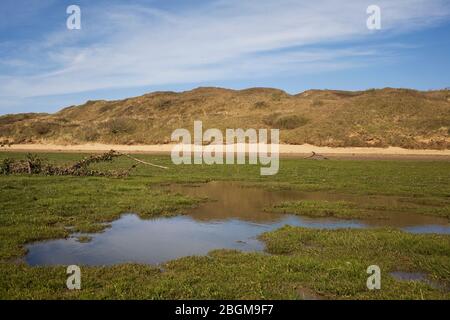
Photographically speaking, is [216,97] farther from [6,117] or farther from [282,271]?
[282,271]

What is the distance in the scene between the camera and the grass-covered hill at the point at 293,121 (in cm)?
7356

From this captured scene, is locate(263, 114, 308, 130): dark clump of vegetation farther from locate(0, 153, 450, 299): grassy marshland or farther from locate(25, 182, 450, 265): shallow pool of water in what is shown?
locate(25, 182, 450, 265): shallow pool of water

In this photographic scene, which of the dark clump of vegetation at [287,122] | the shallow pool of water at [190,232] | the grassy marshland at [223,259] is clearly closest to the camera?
the grassy marshland at [223,259]

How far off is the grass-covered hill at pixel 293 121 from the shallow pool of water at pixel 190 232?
170 ft

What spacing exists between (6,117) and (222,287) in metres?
156

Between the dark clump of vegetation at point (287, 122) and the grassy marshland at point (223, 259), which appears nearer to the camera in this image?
the grassy marshland at point (223, 259)

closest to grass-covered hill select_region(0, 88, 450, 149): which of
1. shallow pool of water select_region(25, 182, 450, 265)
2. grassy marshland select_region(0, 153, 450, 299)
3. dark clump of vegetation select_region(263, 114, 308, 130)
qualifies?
dark clump of vegetation select_region(263, 114, 308, 130)

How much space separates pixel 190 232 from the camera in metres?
17.9

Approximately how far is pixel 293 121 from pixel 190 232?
7284cm

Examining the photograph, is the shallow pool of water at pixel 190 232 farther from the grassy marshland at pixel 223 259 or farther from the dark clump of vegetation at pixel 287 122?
the dark clump of vegetation at pixel 287 122

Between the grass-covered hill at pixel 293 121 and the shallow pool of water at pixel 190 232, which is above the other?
the grass-covered hill at pixel 293 121

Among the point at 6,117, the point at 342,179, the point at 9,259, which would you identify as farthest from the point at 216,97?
the point at 9,259

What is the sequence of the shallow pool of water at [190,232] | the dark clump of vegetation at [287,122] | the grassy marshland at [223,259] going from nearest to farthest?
the grassy marshland at [223,259] → the shallow pool of water at [190,232] → the dark clump of vegetation at [287,122]

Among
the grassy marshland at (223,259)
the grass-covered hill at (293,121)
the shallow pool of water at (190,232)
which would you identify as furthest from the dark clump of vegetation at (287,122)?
the shallow pool of water at (190,232)
